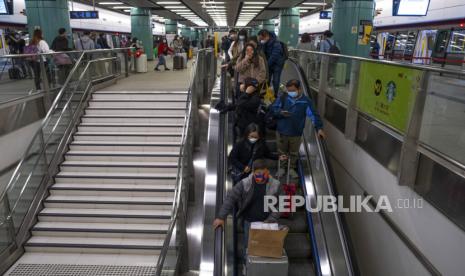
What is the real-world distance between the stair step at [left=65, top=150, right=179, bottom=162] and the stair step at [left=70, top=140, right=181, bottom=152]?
0.15m

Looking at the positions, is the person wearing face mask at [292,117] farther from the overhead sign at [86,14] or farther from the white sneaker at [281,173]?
the overhead sign at [86,14]

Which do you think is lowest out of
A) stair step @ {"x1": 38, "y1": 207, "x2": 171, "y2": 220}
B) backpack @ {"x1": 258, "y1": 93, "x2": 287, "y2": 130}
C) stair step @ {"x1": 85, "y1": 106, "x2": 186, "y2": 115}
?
stair step @ {"x1": 38, "y1": 207, "x2": 171, "y2": 220}

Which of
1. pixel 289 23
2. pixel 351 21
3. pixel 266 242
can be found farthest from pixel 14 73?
pixel 289 23

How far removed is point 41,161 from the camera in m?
7.04

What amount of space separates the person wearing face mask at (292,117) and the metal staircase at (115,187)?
2.67 m

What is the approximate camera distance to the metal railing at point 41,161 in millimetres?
5945

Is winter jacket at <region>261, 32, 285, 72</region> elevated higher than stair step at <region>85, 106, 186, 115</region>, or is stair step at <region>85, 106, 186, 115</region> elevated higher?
winter jacket at <region>261, 32, 285, 72</region>

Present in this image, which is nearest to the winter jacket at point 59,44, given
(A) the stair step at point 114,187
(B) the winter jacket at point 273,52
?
(A) the stair step at point 114,187

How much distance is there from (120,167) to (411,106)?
598 cm

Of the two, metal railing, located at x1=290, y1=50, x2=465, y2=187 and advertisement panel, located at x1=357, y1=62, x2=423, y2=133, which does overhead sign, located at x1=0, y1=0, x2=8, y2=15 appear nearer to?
metal railing, located at x1=290, y1=50, x2=465, y2=187

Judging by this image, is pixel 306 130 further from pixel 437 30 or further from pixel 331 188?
pixel 437 30

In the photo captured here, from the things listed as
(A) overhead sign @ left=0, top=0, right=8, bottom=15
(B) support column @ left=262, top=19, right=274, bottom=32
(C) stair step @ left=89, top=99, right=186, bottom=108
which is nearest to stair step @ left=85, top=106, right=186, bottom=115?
(C) stair step @ left=89, top=99, right=186, bottom=108

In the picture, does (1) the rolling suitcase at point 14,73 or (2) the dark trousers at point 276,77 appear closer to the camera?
(1) the rolling suitcase at point 14,73

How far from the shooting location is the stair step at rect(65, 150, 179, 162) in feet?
25.8
